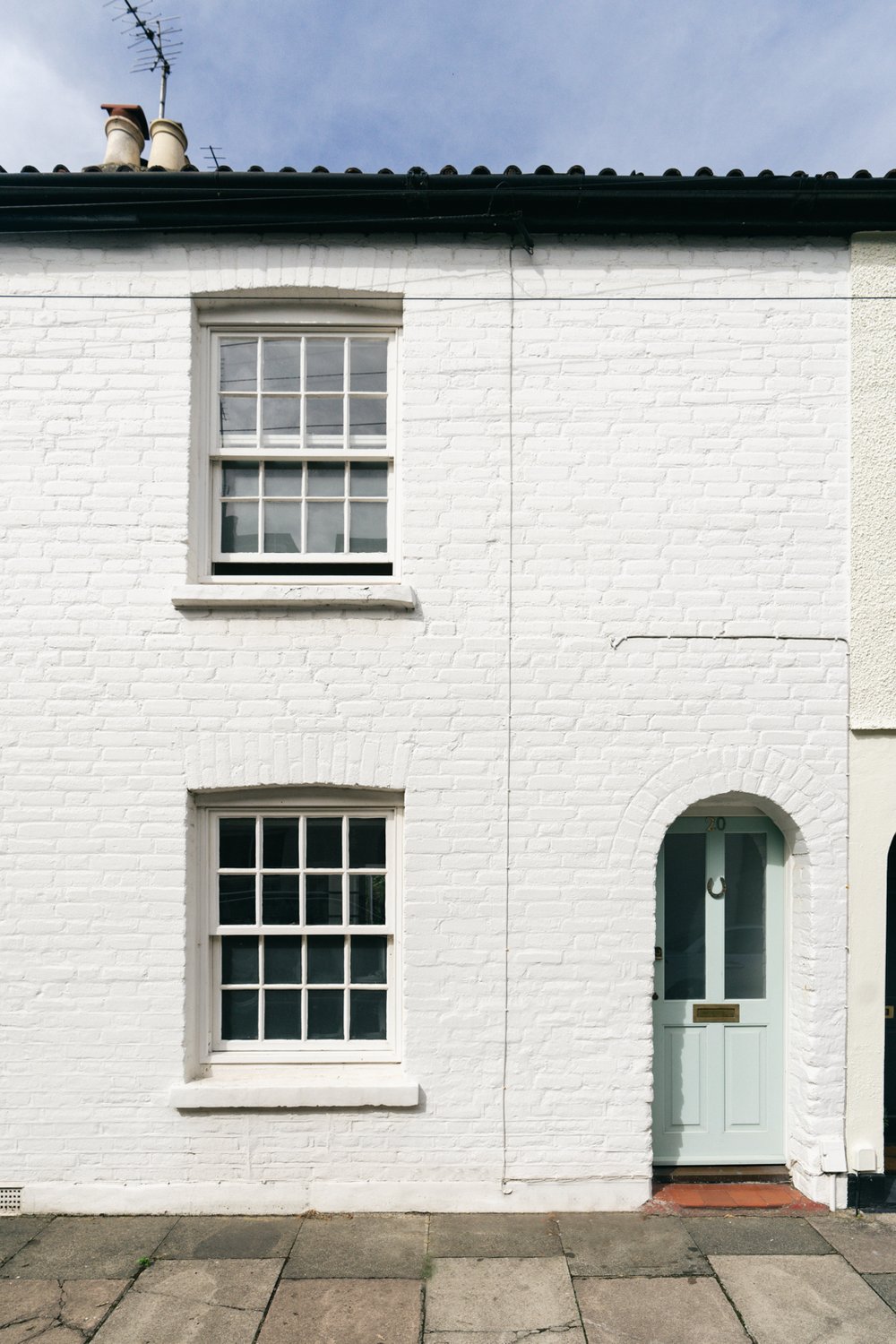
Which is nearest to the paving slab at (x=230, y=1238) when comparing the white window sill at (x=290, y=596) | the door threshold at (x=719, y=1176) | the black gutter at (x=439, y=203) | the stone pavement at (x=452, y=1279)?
the stone pavement at (x=452, y=1279)

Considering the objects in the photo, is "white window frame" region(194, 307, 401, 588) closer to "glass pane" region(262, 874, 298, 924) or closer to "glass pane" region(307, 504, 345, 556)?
"glass pane" region(307, 504, 345, 556)

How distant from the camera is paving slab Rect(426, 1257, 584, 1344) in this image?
4.20 meters

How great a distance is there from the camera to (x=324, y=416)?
5730 mm

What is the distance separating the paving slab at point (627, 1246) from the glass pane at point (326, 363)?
5.65 m

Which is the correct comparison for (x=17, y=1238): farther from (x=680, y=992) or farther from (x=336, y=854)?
(x=680, y=992)

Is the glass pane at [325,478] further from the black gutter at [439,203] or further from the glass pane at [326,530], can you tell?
the black gutter at [439,203]

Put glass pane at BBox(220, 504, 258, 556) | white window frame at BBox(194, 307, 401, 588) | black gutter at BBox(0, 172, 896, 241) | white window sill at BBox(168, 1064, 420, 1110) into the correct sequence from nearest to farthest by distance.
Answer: white window sill at BBox(168, 1064, 420, 1110) → black gutter at BBox(0, 172, 896, 241) → white window frame at BBox(194, 307, 401, 588) → glass pane at BBox(220, 504, 258, 556)

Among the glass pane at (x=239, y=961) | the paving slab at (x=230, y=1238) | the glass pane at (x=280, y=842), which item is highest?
the glass pane at (x=280, y=842)

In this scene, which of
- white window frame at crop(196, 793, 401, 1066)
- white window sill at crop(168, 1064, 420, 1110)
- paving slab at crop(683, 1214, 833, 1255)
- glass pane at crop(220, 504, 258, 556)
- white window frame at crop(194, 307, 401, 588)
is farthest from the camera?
glass pane at crop(220, 504, 258, 556)

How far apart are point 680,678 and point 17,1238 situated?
540 cm

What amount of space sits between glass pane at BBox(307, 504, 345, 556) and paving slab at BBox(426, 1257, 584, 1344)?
443cm

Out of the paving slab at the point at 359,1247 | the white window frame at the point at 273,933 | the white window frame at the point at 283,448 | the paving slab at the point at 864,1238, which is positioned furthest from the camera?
the white window frame at the point at 283,448

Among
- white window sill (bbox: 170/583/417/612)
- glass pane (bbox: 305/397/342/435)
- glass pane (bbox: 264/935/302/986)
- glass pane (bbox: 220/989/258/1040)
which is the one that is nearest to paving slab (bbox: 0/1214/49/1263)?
glass pane (bbox: 220/989/258/1040)

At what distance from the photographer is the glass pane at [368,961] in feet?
18.2
